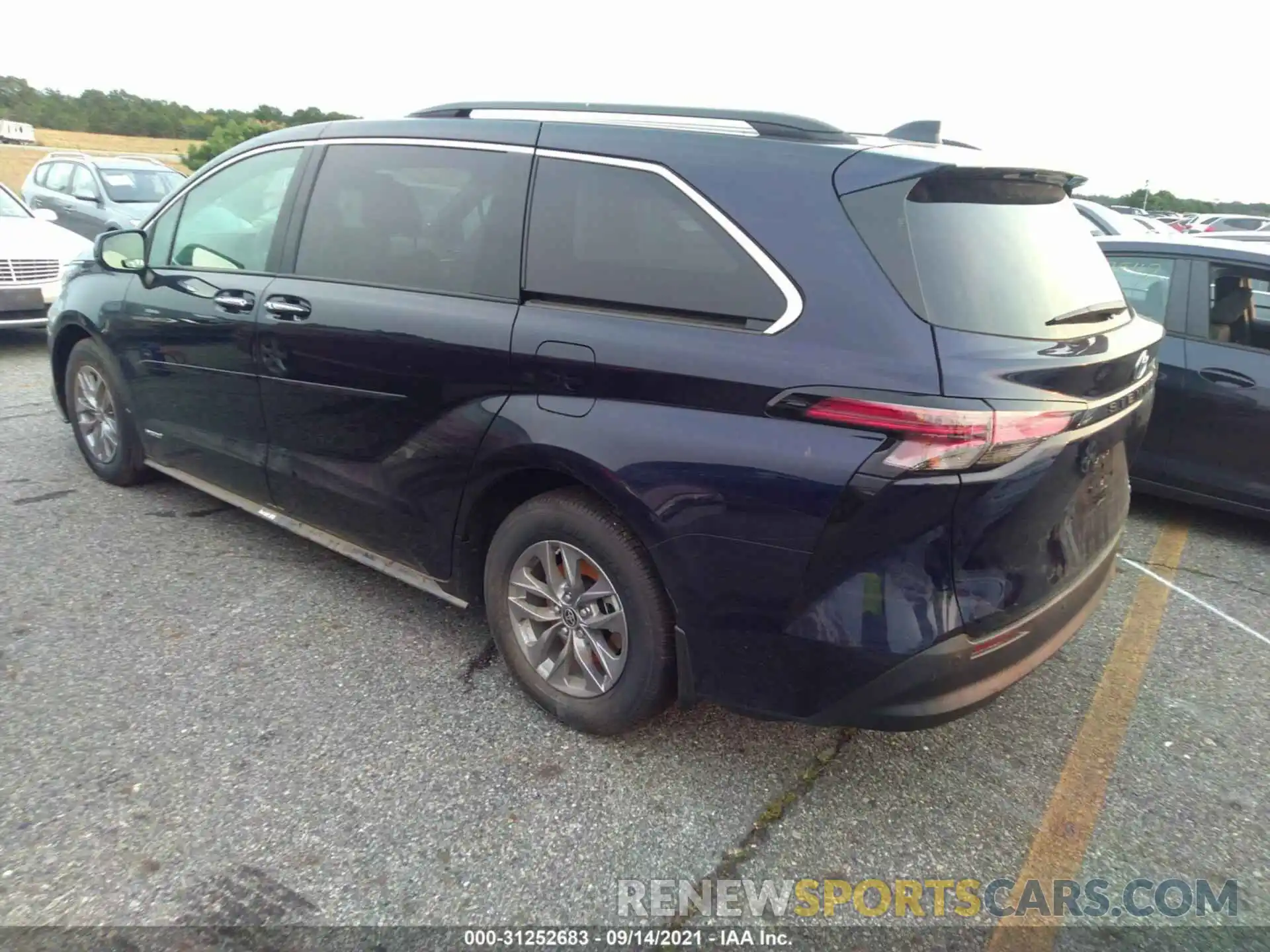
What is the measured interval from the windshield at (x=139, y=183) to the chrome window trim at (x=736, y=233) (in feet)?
40.7

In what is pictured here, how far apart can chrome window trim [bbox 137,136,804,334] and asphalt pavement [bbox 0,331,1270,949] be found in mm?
1405

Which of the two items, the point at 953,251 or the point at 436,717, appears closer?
the point at 953,251

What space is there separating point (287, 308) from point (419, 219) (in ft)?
2.21

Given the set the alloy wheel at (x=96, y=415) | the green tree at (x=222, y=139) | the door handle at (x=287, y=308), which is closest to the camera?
the door handle at (x=287, y=308)

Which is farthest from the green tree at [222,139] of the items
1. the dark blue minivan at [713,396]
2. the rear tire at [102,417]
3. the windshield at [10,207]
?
the dark blue minivan at [713,396]

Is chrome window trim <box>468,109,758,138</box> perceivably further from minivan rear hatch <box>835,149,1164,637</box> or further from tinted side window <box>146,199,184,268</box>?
tinted side window <box>146,199,184,268</box>

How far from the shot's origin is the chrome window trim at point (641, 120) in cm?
268

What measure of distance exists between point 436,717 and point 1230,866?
2329 mm

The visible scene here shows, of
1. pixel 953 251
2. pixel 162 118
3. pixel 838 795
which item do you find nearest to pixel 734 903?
pixel 838 795

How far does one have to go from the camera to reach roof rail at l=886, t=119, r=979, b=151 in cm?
274

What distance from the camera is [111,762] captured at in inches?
107

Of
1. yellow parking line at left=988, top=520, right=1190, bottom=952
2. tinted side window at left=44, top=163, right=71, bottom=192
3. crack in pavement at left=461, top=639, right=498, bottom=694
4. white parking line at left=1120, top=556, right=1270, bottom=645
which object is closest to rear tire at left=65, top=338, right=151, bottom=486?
crack in pavement at left=461, top=639, right=498, bottom=694

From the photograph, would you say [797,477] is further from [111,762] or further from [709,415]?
[111,762]

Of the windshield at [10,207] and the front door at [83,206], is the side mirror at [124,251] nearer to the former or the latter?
the windshield at [10,207]
